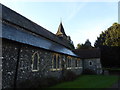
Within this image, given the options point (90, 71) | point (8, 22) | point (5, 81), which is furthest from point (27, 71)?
point (90, 71)

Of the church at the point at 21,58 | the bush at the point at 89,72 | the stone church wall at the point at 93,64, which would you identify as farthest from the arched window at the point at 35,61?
the stone church wall at the point at 93,64

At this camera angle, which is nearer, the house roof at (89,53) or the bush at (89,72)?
the bush at (89,72)

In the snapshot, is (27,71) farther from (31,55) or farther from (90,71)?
(90,71)

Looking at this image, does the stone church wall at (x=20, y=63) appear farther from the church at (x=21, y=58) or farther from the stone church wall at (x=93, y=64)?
the stone church wall at (x=93, y=64)

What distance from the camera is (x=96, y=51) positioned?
37.0 meters

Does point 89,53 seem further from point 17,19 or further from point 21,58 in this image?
point 21,58

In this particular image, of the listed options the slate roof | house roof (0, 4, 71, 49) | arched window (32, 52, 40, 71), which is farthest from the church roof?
arched window (32, 52, 40, 71)

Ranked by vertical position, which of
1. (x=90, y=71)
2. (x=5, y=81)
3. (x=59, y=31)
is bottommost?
(x=90, y=71)

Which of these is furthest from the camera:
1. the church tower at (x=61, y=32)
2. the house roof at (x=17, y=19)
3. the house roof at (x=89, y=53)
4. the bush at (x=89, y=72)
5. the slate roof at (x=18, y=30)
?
the church tower at (x=61, y=32)

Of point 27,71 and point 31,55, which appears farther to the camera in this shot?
point 31,55

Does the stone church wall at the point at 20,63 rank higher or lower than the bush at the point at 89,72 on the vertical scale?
higher

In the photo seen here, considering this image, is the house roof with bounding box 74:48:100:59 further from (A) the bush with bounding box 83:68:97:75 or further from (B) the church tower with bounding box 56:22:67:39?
(B) the church tower with bounding box 56:22:67:39

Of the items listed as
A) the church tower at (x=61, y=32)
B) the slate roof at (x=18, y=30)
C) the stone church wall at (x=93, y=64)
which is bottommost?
the stone church wall at (x=93, y=64)

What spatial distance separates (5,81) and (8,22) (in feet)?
22.3
